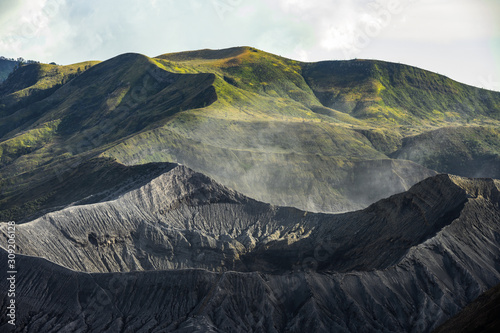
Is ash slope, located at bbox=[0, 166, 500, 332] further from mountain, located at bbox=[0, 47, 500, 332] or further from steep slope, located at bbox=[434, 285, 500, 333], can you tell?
steep slope, located at bbox=[434, 285, 500, 333]

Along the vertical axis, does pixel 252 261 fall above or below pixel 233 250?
below

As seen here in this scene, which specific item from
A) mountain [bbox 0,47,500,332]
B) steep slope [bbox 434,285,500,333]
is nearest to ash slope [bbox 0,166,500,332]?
mountain [bbox 0,47,500,332]

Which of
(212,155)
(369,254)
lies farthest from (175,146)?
(369,254)

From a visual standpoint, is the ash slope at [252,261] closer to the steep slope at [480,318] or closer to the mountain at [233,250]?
the mountain at [233,250]

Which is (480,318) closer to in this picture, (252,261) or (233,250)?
(252,261)

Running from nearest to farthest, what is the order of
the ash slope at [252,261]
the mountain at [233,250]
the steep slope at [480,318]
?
the steep slope at [480,318], the ash slope at [252,261], the mountain at [233,250]

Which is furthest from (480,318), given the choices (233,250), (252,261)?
(233,250)

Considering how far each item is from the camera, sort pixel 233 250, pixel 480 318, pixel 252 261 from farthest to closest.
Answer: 1. pixel 233 250
2. pixel 252 261
3. pixel 480 318

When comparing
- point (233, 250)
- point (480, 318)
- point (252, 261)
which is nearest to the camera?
point (480, 318)

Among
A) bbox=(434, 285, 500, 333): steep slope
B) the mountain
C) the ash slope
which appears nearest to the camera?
bbox=(434, 285, 500, 333): steep slope

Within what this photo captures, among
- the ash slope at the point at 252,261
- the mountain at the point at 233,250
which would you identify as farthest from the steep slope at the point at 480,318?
the ash slope at the point at 252,261
